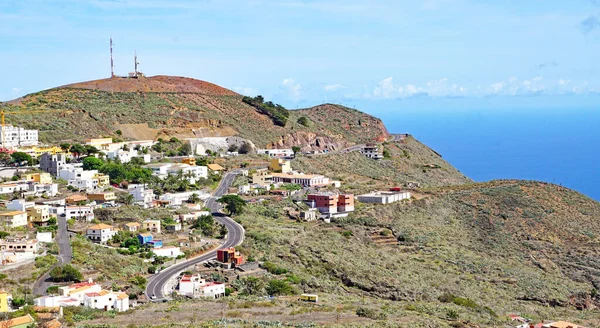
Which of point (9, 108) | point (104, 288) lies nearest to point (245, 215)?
point (104, 288)

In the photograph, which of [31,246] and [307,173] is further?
[307,173]

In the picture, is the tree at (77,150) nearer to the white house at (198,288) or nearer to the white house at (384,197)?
the white house at (384,197)

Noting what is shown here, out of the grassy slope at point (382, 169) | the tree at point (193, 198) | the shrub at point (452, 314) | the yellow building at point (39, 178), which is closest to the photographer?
the shrub at point (452, 314)

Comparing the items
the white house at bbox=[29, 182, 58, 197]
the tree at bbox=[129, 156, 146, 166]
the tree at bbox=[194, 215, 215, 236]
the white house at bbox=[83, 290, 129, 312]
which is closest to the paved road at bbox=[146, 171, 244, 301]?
the tree at bbox=[194, 215, 215, 236]

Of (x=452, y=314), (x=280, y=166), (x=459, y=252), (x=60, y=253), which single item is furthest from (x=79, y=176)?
(x=452, y=314)

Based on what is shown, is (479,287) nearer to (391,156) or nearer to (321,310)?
(321,310)

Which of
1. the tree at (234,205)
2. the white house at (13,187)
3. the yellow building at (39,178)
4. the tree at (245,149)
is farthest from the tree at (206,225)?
the tree at (245,149)

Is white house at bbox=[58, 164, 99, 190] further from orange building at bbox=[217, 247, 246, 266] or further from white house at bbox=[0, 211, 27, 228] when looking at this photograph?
orange building at bbox=[217, 247, 246, 266]
